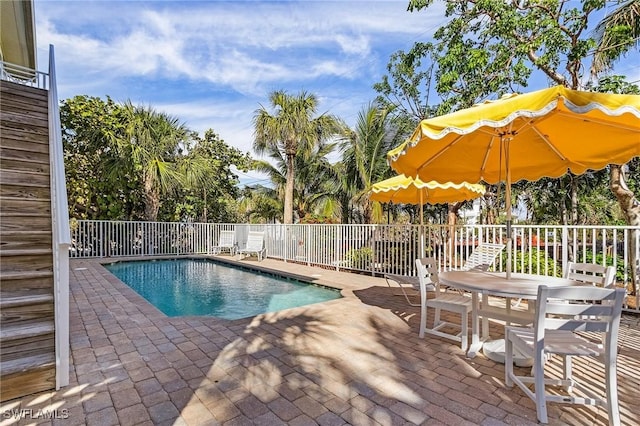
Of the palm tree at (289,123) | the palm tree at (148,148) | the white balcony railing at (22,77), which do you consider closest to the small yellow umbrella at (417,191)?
the palm tree at (289,123)

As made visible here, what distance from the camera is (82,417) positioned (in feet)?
6.77

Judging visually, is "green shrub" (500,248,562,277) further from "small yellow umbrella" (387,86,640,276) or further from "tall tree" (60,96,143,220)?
"tall tree" (60,96,143,220)

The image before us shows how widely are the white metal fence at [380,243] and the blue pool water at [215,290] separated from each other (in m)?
1.52

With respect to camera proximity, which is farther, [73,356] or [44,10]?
[44,10]

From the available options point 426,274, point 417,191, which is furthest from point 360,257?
point 426,274

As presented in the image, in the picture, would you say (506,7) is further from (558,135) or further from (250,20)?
(250,20)

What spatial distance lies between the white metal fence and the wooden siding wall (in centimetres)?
590

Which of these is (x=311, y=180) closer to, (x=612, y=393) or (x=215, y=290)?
(x=215, y=290)

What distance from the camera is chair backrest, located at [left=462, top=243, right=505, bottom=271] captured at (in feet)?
18.1

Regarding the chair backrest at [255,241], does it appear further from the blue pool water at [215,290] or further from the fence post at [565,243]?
the fence post at [565,243]

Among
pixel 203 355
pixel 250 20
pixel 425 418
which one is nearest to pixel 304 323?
pixel 203 355

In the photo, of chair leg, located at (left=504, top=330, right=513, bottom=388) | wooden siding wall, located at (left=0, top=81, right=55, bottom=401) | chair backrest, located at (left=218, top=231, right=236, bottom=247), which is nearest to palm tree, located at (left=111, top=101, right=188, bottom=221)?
chair backrest, located at (left=218, top=231, right=236, bottom=247)

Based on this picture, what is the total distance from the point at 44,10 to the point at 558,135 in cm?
1020

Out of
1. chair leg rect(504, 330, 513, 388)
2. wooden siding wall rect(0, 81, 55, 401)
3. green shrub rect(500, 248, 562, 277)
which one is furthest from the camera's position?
green shrub rect(500, 248, 562, 277)
